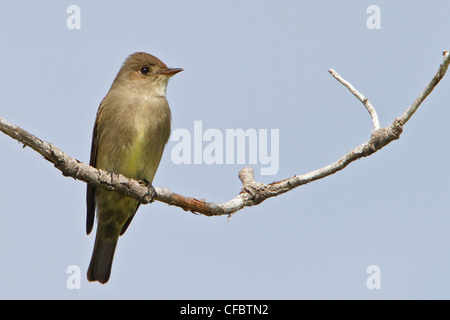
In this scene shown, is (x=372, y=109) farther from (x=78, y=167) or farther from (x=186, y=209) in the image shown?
(x=78, y=167)

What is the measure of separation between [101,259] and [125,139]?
1.70m

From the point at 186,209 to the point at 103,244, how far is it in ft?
9.11

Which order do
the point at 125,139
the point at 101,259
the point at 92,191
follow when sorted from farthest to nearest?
the point at 101,259 → the point at 92,191 → the point at 125,139

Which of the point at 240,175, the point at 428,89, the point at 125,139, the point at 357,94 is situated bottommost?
the point at 240,175

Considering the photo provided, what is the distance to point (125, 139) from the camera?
24.3 ft

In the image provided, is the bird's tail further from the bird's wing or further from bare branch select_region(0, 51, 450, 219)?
bare branch select_region(0, 51, 450, 219)

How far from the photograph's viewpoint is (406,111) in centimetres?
517

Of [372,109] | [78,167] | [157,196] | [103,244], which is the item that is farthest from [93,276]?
[372,109]

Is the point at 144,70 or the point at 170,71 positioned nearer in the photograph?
the point at 170,71

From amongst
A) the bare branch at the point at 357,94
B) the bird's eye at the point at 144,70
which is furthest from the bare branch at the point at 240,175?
the bird's eye at the point at 144,70


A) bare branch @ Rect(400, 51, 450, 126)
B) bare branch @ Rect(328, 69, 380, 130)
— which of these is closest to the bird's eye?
bare branch @ Rect(328, 69, 380, 130)

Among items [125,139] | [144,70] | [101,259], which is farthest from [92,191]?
[144,70]

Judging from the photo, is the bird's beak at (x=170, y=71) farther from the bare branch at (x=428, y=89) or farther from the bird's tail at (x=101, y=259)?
the bare branch at (x=428, y=89)

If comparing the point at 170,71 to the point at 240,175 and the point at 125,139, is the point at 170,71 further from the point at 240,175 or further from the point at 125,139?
the point at 240,175
